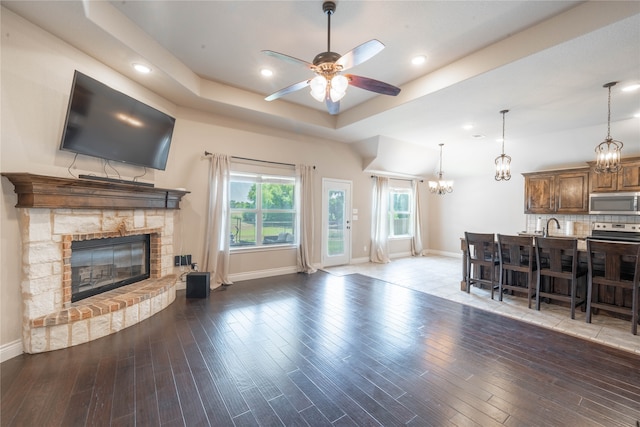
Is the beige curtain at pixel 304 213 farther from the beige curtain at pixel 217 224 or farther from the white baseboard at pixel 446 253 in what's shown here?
the white baseboard at pixel 446 253

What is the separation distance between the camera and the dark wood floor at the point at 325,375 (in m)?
1.81

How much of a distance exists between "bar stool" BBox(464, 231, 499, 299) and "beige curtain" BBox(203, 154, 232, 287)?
13.9 ft

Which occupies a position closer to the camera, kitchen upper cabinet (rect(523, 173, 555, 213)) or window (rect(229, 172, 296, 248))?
window (rect(229, 172, 296, 248))

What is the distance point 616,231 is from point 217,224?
25.5ft

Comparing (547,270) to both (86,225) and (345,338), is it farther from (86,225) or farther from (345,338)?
(86,225)

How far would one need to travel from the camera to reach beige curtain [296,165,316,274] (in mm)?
5684

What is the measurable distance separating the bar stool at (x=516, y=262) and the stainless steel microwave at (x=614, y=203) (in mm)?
2626

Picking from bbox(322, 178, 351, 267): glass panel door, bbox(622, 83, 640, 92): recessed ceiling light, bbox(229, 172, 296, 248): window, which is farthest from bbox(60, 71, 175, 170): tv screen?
bbox(622, 83, 640, 92): recessed ceiling light

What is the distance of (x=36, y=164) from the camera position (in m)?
2.58

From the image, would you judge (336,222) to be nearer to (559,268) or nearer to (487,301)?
(487,301)

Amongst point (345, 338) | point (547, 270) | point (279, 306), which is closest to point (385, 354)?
point (345, 338)

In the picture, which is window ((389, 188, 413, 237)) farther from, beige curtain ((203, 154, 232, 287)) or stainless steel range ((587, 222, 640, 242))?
beige curtain ((203, 154, 232, 287))

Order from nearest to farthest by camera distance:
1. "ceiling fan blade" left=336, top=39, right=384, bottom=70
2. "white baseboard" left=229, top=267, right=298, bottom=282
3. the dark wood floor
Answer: the dark wood floor → "ceiling fan blade" left=336, top=39, right=384, bottom=70 → "white baseboard" left=229, top=267, right=298, bottom=282

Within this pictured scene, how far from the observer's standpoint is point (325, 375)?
2256 mm
